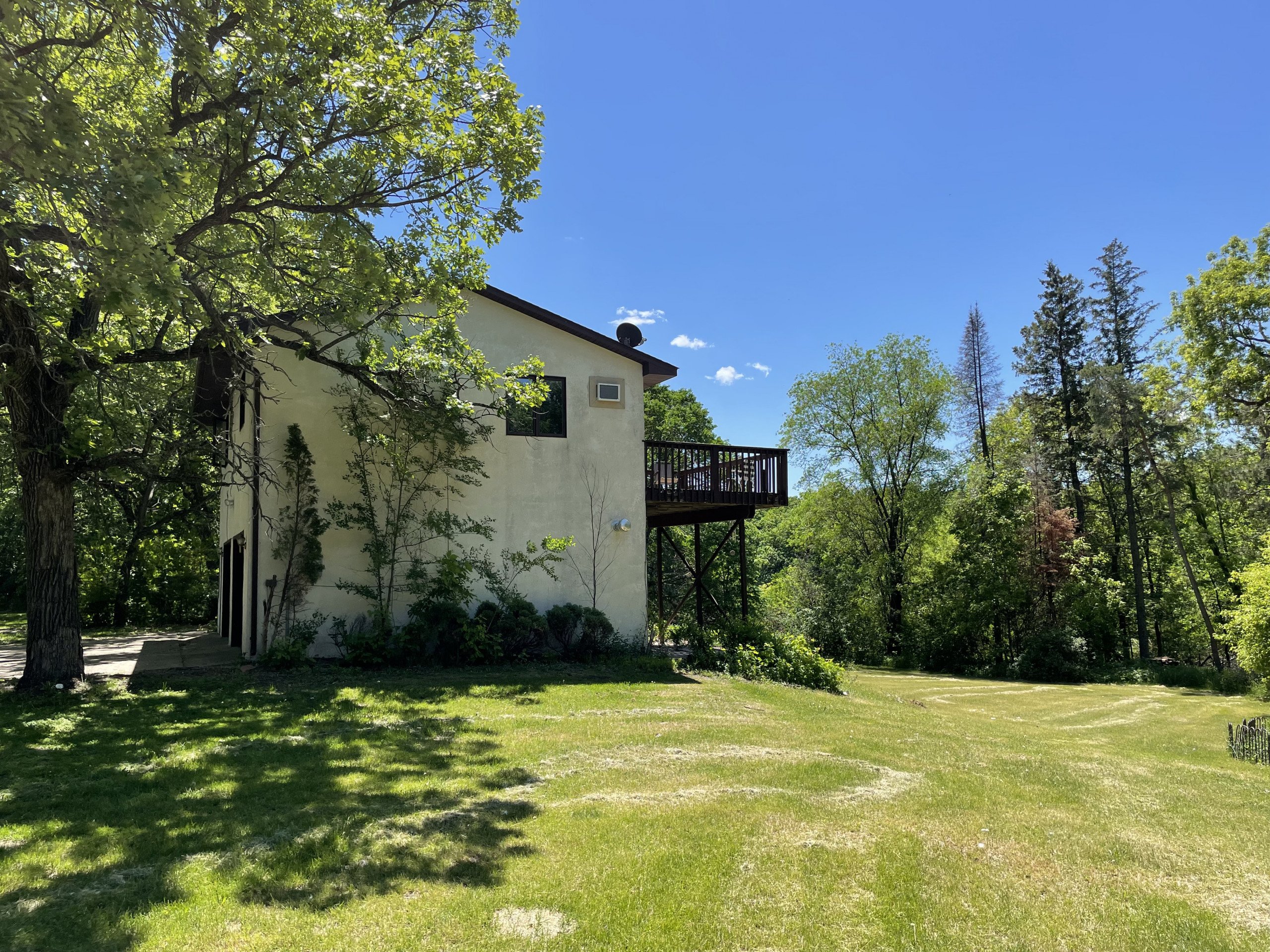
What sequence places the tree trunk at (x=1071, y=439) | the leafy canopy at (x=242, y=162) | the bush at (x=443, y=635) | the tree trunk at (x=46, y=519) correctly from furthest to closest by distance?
the tree trunk at (x=1071, y=439) < the bush at (x=443, y=635) < the tree trunk at (x=46, y=519) < the leafy canopy at (x=242, y=162)

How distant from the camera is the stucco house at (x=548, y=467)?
12.5 metres

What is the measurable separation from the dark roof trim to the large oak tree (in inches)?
120

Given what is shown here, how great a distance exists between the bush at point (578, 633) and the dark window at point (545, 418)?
127 inches

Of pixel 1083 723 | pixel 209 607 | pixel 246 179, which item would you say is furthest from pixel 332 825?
pixel 209 607

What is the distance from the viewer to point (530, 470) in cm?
1387

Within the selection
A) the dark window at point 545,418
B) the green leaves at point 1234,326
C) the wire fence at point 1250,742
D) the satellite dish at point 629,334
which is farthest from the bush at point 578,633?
the green leaves at point 1234,326

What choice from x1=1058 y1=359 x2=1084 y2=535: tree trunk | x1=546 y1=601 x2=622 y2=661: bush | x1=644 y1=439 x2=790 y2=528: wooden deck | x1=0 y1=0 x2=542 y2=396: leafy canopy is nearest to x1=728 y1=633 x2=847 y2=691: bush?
x1=546 y1=601 x2=622 y2=661: bush

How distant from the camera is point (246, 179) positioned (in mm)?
8320

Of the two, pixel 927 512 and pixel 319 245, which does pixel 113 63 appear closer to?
pixel 319 245

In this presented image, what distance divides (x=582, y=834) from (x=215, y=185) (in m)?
8.39

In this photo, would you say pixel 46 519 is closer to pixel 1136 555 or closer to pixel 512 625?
pixel 512 625

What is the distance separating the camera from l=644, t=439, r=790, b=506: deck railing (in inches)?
599

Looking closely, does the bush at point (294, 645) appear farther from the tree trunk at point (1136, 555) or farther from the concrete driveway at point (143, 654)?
the tree trunk at point (1136, 555)

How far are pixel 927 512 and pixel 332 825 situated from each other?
85.6 ft
